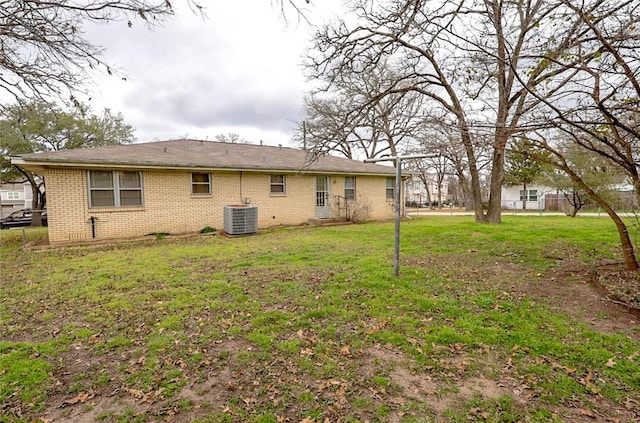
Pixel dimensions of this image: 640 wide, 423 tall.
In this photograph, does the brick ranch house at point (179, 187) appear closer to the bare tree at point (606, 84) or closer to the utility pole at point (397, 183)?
the utility pole at point (397, 183)

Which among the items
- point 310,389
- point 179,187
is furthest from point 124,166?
point 310,389

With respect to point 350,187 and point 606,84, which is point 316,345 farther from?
point 350,187

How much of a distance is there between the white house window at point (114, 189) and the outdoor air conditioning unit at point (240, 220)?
2.89 meters

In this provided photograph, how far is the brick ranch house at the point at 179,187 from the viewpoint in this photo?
9.45m

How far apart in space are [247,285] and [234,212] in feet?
19.7

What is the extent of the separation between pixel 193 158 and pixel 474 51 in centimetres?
1016

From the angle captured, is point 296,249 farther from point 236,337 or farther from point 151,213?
point 151,213

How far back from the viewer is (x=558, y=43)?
15.2 ft

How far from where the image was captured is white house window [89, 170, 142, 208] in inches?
389

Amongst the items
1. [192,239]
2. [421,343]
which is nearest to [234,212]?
[192,239]

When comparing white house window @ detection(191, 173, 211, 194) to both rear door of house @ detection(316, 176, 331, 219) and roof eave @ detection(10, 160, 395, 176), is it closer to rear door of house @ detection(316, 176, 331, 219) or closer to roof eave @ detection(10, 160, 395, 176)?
roof eave @ detection(10, 160, 395, 176)

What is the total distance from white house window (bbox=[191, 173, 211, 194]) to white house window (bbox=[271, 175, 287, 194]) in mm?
2618

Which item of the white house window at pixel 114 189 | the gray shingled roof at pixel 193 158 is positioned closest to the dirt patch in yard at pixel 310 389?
the gray shingled roof at pixel 193 158

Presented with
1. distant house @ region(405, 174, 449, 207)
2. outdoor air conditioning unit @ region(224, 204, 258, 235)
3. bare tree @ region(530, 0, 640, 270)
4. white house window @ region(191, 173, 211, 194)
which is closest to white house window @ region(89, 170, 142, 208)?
white house window @ region(191, 173, 211, 194)
